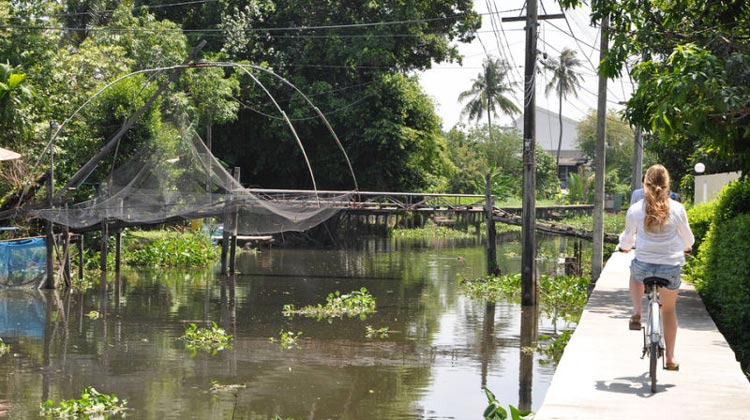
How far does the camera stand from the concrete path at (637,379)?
274 inches

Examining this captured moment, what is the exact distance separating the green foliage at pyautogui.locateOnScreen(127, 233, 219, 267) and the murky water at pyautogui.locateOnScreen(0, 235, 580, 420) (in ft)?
11.5

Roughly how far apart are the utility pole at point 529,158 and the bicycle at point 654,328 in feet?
37.1

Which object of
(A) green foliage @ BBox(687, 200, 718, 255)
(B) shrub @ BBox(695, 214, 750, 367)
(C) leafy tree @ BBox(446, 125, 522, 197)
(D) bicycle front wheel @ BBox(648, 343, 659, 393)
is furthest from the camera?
(C) leafy tree @ BBox(446, 125, 522, 197)

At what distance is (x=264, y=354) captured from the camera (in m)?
14.7

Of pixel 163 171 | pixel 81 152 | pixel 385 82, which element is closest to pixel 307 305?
pixel 163 171

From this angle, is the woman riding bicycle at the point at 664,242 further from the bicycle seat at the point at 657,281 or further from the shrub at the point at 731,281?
the shrub at the point at 731,281

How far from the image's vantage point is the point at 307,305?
2102 cm

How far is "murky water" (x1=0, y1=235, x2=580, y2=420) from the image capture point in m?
11.4

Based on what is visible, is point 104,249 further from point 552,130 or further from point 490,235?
point 552,130

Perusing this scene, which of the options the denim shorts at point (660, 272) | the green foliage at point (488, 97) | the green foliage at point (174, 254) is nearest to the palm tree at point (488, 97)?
the green foliage at point (488, 97)

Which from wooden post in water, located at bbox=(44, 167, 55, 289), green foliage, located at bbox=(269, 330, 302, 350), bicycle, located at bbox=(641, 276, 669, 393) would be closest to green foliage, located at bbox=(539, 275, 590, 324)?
green foliage, located at bbox=(269, 330, 302, 350)

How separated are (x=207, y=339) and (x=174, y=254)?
14.8m

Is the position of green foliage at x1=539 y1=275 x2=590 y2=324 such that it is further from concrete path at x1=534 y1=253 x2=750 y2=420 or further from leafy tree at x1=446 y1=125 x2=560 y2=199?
leafy tree at x1=446 y1=125 x2=560 y2=199

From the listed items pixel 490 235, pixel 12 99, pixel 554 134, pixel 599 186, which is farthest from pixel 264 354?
pixel 554 134
